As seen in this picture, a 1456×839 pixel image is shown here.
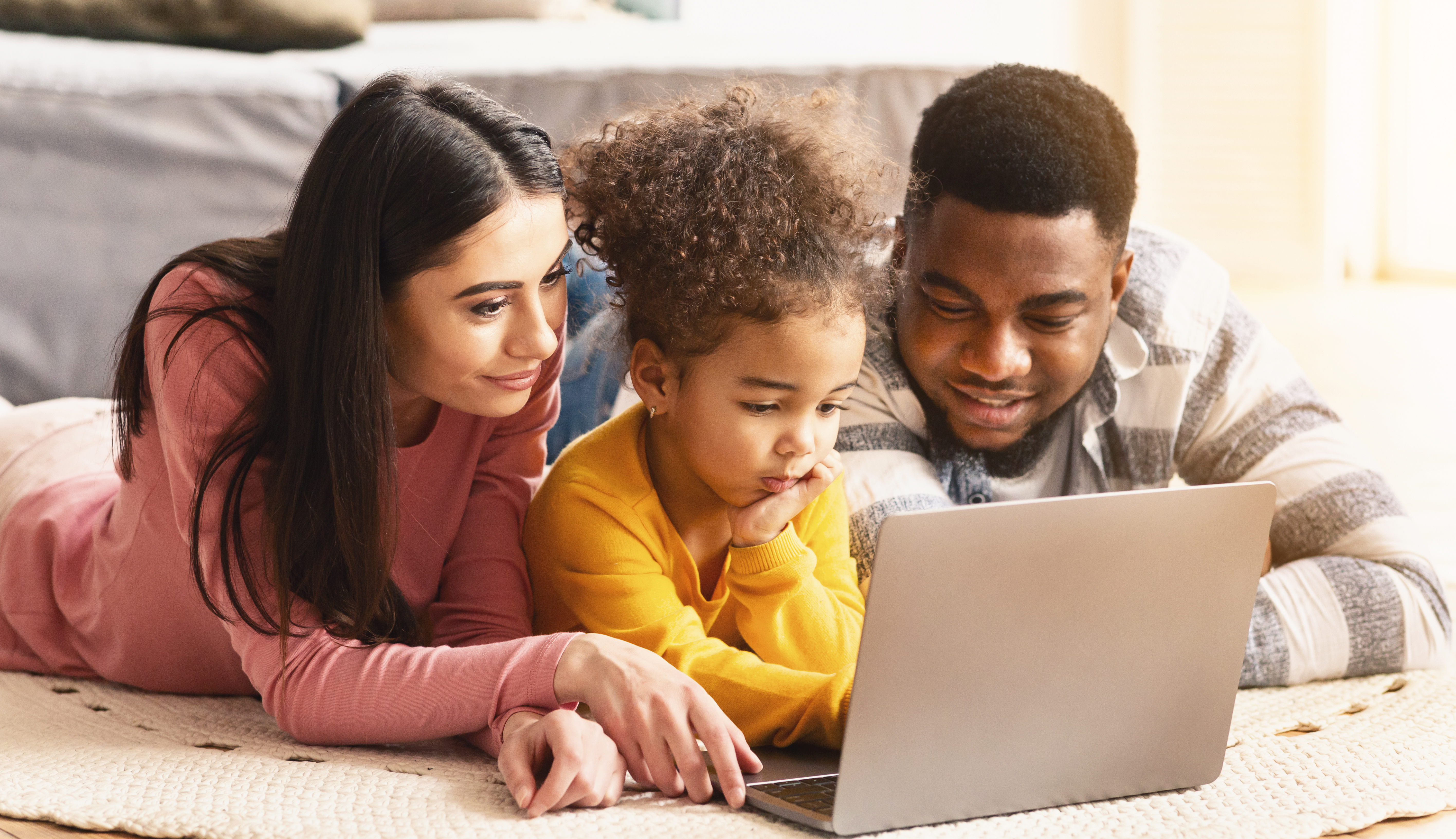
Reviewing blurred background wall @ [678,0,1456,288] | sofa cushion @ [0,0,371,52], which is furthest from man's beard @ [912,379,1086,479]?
blurred background wall @ [678,0,1456,288]

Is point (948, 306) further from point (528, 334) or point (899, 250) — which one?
point (528, 334)

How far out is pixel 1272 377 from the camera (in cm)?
137

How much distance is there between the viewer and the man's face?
1.18 metres

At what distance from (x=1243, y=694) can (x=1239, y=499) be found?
44 cm

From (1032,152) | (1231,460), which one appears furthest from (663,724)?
(1231,460)

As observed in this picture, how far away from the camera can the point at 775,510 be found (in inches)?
40.8

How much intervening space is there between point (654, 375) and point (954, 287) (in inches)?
11.7

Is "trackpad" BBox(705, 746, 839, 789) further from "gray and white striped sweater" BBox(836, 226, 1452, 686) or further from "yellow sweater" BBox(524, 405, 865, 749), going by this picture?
"gray and white striped sweater" BBox(836, 226, 1452, 686)

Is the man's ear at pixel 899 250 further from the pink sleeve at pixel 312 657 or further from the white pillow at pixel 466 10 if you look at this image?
the white pillow at pixel 466 10

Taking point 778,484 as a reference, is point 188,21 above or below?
above

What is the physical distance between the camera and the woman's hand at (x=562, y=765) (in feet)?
2.75

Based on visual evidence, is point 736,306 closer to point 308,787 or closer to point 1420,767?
point 308,787

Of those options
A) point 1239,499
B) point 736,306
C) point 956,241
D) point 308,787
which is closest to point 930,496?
point 956,241

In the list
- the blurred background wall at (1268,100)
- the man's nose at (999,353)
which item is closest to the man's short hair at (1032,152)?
the man's nose at (999,353)
